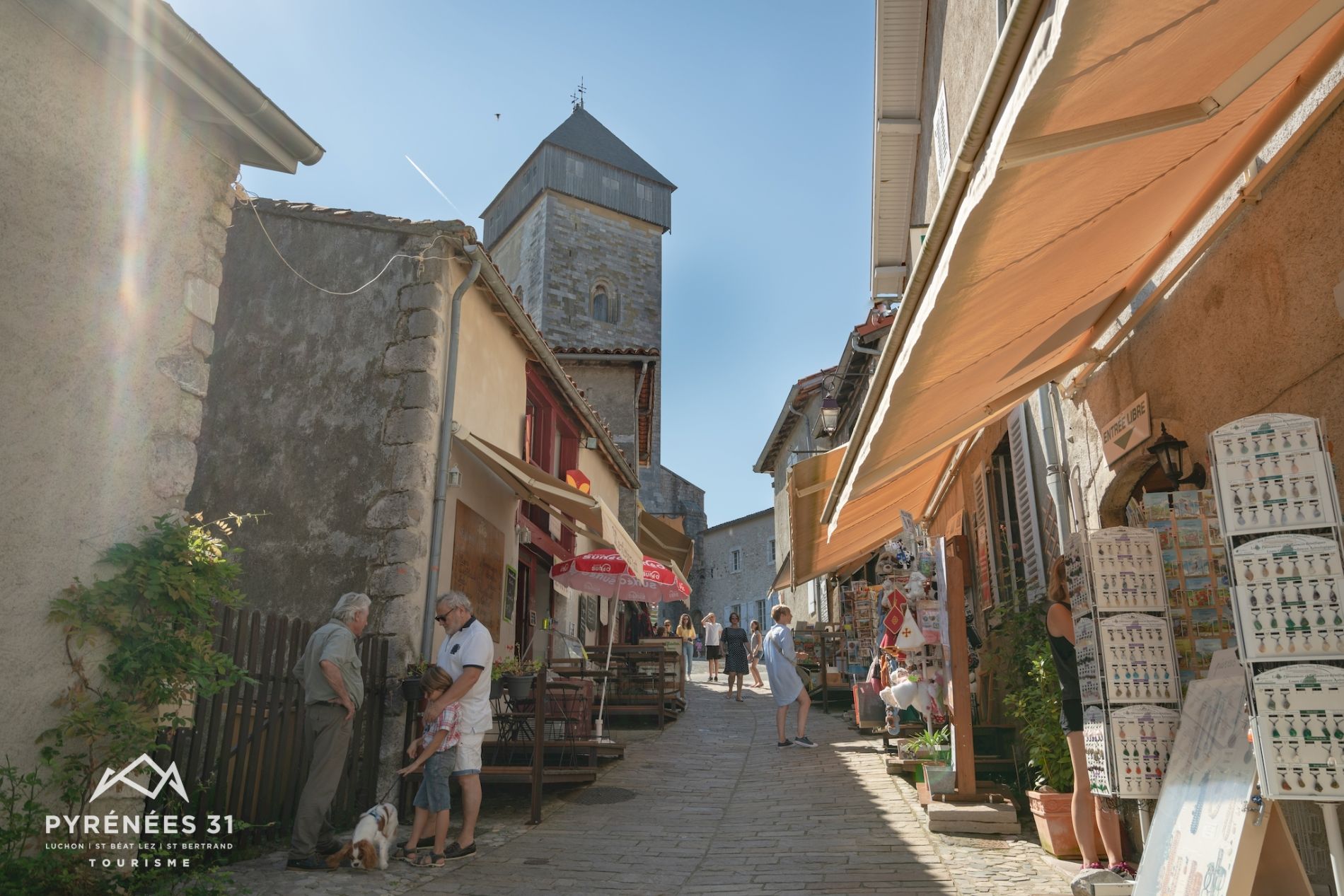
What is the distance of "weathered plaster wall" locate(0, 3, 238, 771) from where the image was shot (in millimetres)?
4324

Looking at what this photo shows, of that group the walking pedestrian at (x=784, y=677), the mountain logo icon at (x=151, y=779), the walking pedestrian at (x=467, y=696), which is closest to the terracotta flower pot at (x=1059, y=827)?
the walking pedestrian at (x=467, y=696)

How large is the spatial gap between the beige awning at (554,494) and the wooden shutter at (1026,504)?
3.90 meters

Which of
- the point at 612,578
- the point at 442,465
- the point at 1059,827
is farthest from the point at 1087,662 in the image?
the point at 612,578

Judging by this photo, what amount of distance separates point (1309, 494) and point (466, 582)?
24.9ft

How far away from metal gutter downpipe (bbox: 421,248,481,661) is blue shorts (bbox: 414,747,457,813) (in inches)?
85.3

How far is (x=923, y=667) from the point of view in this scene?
748cm

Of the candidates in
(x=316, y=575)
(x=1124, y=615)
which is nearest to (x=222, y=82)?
(x=316, y=575)

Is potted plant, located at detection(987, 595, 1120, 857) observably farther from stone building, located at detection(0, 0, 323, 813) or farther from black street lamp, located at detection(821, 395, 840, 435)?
black street lamp, located at detection(821, 395, 840, 435)

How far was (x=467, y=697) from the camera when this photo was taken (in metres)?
6.09

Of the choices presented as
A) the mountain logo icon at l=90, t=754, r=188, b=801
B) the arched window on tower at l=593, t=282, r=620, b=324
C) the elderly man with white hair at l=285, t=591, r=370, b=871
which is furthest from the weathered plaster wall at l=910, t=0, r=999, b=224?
the arched window on tower at l=593, t=282, r=620, b=324

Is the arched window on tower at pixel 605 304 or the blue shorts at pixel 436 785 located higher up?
the arched window on tower at pixel 605 304

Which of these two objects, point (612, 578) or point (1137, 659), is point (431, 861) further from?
point (612, 578)

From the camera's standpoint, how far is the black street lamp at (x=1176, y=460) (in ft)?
15.6

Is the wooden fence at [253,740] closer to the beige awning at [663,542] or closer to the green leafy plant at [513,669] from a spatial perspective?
the green leafy plant at [513,669]
